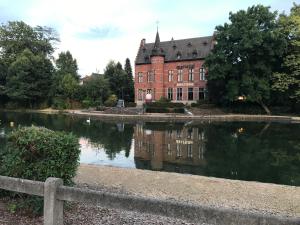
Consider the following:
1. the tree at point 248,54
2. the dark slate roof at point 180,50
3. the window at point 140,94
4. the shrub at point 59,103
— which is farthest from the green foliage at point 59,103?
the tree at point 248,54

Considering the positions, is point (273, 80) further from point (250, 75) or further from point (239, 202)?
point (239, 202)

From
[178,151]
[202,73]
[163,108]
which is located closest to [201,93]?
[202,73]

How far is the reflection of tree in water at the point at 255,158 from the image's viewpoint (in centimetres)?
849

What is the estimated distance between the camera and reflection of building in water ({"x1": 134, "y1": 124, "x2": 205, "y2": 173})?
374 inches

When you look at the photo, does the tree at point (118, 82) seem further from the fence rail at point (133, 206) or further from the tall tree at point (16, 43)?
the fence rail at point (133, 206)

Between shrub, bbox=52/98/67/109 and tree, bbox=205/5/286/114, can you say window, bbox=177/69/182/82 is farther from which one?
shrub, bbox=52/98/67/109

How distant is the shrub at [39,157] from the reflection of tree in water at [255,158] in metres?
5.33

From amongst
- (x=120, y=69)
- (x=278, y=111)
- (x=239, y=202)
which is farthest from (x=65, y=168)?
(x=120, y=69)

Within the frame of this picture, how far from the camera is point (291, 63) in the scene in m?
32.5

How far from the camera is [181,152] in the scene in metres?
12.1

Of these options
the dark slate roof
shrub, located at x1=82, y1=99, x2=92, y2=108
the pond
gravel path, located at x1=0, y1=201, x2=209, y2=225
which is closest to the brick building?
the dark slate roof

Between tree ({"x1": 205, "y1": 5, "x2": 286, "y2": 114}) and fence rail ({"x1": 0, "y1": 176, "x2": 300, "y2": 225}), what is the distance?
31490 millimetres

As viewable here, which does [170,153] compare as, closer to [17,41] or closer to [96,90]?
[96,90]

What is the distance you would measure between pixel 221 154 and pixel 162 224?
323 inches
